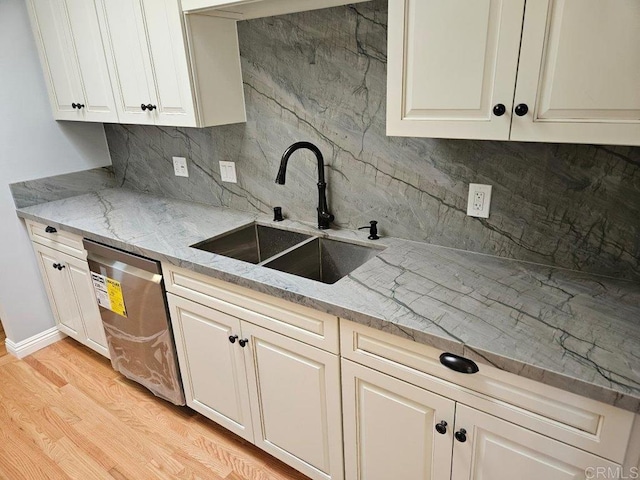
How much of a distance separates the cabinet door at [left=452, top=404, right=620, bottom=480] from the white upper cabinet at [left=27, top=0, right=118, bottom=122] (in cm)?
219

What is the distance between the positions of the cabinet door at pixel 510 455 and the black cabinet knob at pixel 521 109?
0.81 metres

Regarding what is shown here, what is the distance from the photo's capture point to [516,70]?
113cm

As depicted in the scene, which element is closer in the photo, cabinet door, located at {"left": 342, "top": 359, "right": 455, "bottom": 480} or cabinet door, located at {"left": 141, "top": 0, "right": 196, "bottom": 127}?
cabinet door, located at {"left": 342, "top": 359, "right": 455, "bottom": 480}

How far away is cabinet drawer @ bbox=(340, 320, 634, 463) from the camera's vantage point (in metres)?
0.99

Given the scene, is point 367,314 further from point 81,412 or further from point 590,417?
point 81,412

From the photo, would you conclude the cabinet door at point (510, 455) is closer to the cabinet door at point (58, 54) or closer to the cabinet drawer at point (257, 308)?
the cabinet drawer at point (257, 308)

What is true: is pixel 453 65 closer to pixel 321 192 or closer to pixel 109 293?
pixel 321 192

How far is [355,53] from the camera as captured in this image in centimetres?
171

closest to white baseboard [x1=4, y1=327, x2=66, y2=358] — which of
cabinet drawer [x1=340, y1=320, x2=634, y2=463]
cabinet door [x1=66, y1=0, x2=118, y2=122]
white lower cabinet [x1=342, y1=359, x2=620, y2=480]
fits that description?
cabinet door [x1=66, y1=0, x2=118, y2=122]

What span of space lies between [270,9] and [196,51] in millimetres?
367

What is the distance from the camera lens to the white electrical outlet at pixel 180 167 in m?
2.54

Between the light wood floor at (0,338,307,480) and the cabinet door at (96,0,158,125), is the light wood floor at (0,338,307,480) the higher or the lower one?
the lower one

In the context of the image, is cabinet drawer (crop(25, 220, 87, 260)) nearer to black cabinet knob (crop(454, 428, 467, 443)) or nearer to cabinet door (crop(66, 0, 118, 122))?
cabinet door (crop(66, 0, 118, 122))

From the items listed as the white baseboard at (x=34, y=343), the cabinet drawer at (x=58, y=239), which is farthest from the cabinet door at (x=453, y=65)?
the white baseboard at (x=34, y=343)
